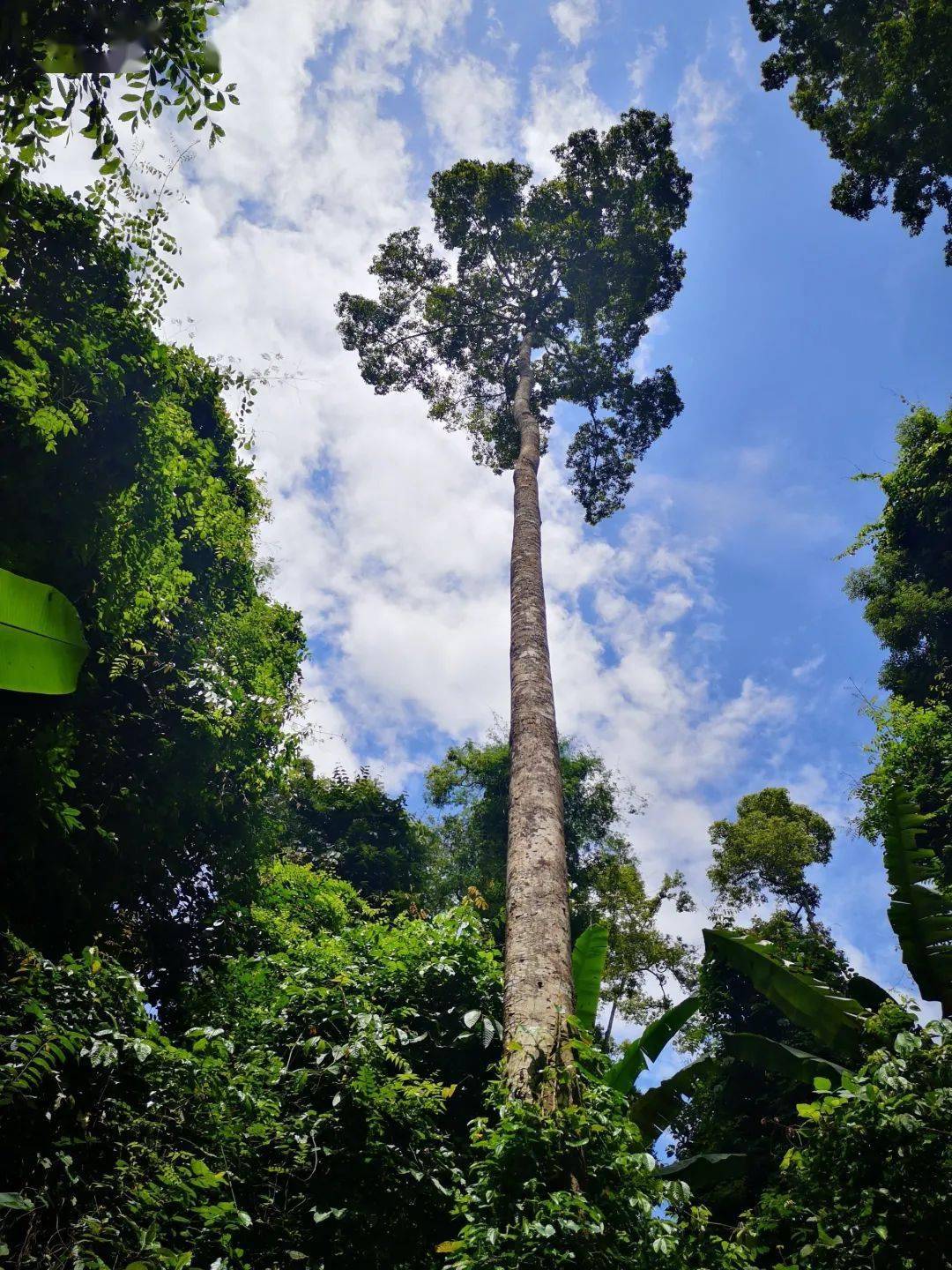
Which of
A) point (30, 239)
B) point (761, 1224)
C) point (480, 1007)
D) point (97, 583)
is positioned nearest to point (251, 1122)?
point (480, 1007)

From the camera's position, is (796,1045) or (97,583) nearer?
(97,583)

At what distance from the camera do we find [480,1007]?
617 cm

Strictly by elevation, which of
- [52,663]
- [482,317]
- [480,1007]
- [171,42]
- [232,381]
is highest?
[482,317]

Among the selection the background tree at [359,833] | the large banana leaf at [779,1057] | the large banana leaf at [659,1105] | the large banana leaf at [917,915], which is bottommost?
the large banana leaf at [659,1105]

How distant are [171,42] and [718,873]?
21.3 metres

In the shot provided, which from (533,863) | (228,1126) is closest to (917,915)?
(533,863)

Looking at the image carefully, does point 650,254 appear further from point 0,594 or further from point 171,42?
point 0,594

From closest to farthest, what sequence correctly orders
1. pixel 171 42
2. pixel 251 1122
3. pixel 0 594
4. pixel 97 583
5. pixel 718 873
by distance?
pixel 0 594 → pixel 171 42 → pixel 251 1122 → pixel 97 583 → pixel 718 873

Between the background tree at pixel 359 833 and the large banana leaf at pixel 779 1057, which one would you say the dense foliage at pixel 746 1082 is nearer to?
the large banana leaf at pixel 779 1057

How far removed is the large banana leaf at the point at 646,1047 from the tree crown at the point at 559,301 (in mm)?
10911

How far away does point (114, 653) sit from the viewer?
276 inches

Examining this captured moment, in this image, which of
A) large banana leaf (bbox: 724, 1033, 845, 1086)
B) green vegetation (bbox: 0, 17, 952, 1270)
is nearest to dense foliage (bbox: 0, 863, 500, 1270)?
green vegetation (bbox: 0, 17, 952, 1270)

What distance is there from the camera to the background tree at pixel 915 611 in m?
11.2

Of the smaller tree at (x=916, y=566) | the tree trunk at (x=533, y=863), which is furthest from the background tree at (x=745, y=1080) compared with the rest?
the smaller tree at (x=916, y=566)
